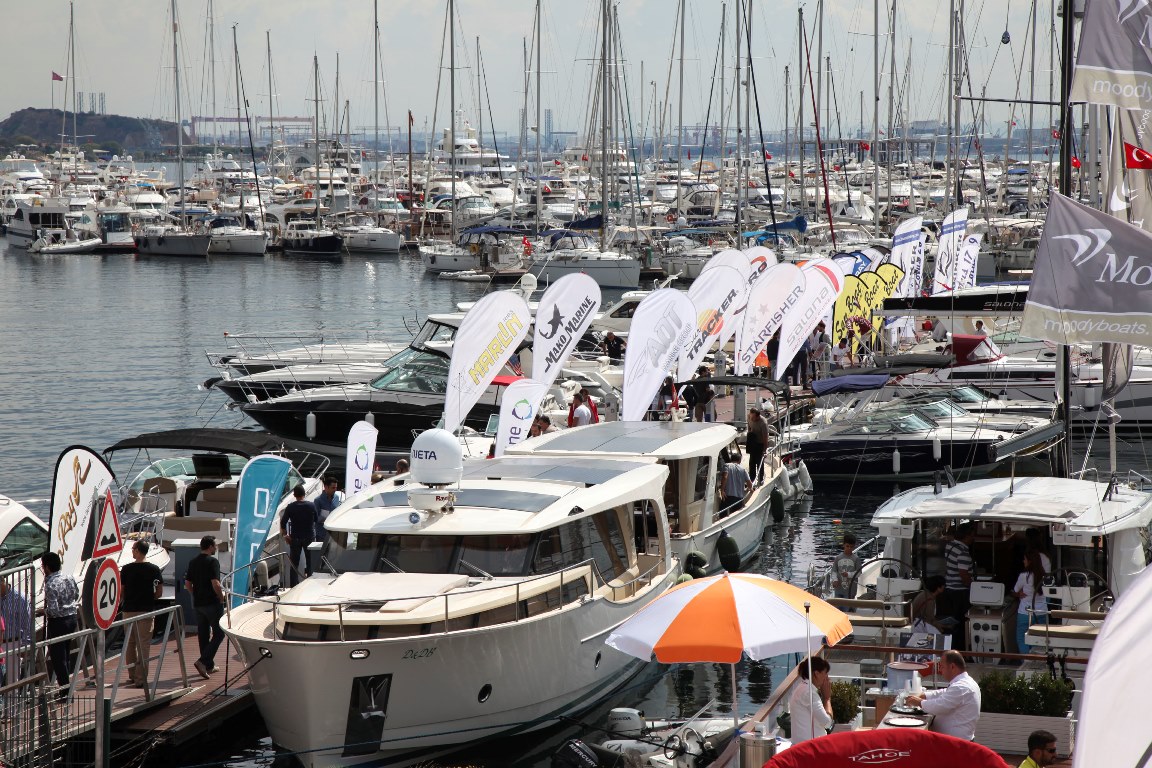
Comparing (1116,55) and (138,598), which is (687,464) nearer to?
(138,598)

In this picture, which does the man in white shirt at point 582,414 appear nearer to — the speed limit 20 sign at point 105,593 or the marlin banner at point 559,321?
the marlin banner at point 559,321

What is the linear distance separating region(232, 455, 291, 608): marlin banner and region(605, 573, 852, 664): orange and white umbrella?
6272mm

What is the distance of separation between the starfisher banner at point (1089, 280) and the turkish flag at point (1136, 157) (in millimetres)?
1185

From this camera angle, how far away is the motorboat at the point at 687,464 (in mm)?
20281

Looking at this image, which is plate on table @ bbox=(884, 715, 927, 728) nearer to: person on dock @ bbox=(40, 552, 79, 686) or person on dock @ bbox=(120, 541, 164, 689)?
person on dock @ bbox=(120, 541, 164, 689)

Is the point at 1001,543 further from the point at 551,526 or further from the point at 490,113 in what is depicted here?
the point at 490,113

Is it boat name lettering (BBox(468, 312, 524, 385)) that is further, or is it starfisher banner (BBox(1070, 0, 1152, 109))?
boat name lettering (BBox(468, 312, 524, 385))

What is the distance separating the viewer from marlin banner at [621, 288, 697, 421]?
23.7 m

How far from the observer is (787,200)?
8125 cm

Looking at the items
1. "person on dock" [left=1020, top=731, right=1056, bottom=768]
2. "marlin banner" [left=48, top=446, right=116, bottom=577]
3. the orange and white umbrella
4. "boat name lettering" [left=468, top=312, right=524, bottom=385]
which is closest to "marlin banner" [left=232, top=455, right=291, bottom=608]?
"marlin banner" [left=48, top=446, right=116, bottom=577]

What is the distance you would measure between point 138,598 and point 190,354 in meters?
40.6

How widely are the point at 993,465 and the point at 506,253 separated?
5289 centimetres

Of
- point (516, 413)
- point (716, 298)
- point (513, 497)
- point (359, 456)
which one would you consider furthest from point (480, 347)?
point (716, 298)

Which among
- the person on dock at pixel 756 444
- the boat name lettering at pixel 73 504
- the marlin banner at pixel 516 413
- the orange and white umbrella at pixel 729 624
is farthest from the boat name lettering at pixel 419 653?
the person on dock at pixel 756 444
